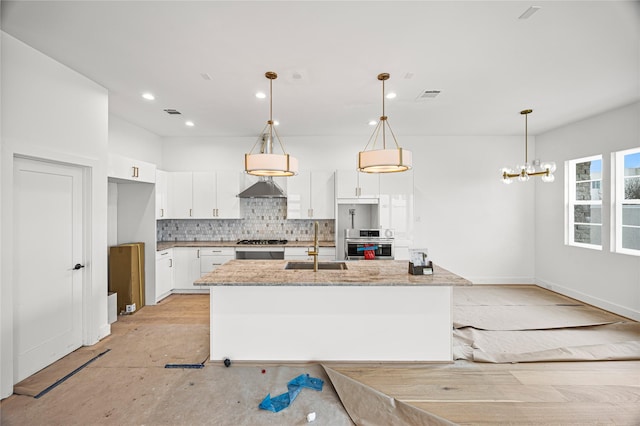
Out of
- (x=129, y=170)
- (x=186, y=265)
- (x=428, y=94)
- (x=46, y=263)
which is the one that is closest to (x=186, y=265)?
(x=186, y=265)

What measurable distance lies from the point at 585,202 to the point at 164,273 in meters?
6.98

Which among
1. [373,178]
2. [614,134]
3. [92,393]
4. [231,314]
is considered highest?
[614,134]

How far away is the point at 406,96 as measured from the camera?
3.73 meters

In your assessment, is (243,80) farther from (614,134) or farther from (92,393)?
(614,134)

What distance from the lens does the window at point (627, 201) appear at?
401 centimetres

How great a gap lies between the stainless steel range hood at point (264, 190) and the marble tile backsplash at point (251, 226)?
24.1 inches

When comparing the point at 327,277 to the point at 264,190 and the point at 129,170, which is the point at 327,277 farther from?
the point at 129,170

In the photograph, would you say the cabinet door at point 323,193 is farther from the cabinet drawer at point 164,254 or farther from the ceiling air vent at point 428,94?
the cabinet drawer at point 164,254

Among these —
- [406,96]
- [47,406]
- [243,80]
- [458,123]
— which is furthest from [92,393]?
[458,123]

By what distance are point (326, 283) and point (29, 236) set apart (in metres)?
2.70

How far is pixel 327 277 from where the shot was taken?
2.79 metres

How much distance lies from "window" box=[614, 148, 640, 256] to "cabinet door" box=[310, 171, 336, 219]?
164 inches

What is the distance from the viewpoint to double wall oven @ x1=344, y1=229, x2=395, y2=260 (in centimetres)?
502

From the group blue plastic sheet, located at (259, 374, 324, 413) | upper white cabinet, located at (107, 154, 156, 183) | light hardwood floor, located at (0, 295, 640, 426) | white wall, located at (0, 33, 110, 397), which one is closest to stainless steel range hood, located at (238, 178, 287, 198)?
upper white cabinet, located at (107, 154, 156, 183)
